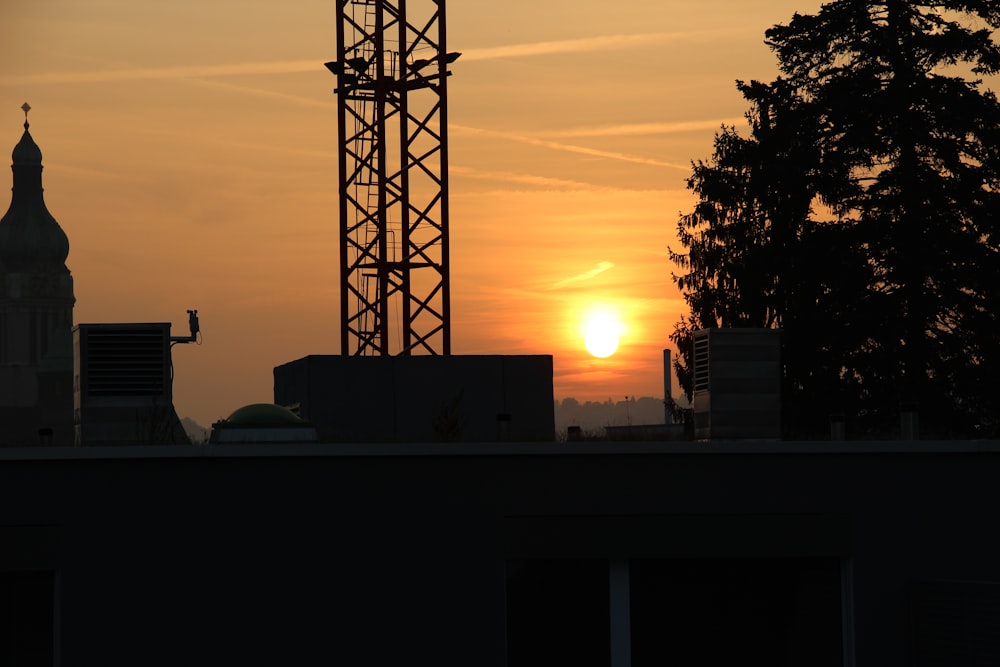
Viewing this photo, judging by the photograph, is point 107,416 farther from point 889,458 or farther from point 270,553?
point 889,458

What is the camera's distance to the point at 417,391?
105 ft

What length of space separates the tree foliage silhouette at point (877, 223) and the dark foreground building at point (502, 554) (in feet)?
81.9

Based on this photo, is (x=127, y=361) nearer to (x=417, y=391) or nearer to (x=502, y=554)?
(x=502, y=554)

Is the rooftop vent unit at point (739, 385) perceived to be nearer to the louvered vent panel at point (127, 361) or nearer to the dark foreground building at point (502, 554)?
the dark foreground building at point (502, 554)

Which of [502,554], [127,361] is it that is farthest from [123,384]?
[502,554]

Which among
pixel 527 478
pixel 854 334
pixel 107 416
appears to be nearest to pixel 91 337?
pixel 107 416

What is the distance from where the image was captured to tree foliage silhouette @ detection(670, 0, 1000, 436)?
44.8 m

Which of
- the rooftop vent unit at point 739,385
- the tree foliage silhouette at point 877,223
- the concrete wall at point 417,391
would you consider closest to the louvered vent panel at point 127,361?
the rooftop vent unit at point 739,385

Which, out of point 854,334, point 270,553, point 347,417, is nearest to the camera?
point 270,553

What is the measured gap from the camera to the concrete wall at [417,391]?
31.7 meters

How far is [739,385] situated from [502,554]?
459 cm

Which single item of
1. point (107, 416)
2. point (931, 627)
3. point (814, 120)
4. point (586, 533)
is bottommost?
point (931, 627)

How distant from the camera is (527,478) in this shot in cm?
1808

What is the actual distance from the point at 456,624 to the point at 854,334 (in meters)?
29.3
